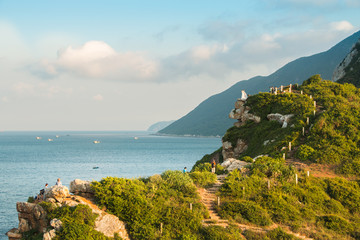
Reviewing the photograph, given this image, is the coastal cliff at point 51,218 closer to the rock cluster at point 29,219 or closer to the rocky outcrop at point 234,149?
the rock cluster at point 29,219

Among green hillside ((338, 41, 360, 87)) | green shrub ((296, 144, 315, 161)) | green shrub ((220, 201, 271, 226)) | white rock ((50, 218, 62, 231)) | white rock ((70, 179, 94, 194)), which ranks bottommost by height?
green shrub ((220, 201, 271, 226))

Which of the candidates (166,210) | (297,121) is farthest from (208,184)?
(297,121)

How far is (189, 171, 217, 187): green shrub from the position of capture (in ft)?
113

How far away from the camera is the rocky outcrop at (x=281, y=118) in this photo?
5142 centimetres

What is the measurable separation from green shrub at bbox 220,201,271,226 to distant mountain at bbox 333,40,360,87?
76758mm

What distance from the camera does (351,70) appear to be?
341 feet

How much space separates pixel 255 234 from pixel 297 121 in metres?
27.7

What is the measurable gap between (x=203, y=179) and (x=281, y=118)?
2364 centimetres

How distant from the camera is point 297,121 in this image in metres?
49.2

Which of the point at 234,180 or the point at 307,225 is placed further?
the point at 234,180

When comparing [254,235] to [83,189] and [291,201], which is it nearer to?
[291,201]

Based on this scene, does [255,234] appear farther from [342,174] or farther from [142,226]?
[342,174]

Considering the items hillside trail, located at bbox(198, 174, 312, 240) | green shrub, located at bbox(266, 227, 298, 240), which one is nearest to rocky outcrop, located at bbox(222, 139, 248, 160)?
hillside trail, located at bbox(198, 174, 312, 240)

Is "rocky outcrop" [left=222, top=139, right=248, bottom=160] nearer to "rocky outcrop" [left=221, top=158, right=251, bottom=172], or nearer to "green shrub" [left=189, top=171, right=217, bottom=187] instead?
"rocky outcrop" [left=221, top=158, right=251, bottom=172]
